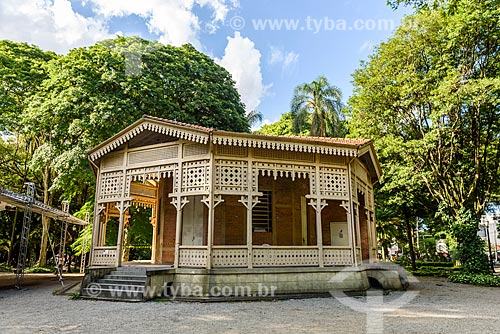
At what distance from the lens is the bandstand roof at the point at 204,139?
10.4 metres

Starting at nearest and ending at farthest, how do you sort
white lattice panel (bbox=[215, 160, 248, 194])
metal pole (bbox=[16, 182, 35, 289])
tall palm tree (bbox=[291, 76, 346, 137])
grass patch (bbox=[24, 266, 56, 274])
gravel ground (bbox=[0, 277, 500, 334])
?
1. gravel ground (bbox=[0, 277, 500, 334])
2. white lattice panel (bbox=[215, 160, 248, 194])
3. metal pole (bbox=[16, 182, 35, 289])
4. grass patch (bbox=[24, 266, 56, 274])
5. tall palm tree (bbox=[291, 76, 346, 137])

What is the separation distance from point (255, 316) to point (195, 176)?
4.66m

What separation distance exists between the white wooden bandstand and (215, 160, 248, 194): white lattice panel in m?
0.03

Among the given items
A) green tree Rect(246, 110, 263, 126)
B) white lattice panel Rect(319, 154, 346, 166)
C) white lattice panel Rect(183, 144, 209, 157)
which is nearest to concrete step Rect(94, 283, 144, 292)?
white lattice panel Rect(183, 144, 209, 157)

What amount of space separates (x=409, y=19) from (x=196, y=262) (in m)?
17.0

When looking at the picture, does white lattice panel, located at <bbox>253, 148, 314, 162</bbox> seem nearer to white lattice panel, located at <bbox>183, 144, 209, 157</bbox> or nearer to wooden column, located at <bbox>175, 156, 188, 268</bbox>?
white lattice panel, located at <bbox>183, 144, 209, 157</bbox>

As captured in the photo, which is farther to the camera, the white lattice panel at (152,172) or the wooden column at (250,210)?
the white lattice panel at (152,172)

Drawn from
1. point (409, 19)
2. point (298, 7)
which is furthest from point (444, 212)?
point (298, 7)

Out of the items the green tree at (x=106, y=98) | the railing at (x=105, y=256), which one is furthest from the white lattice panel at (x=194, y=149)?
the green tree at (x=106, y=98)

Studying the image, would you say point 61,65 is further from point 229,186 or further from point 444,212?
point 444,212

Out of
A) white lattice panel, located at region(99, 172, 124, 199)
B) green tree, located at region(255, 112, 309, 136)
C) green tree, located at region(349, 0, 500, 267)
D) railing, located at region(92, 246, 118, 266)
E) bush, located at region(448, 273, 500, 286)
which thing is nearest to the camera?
railing, located at region(92, 246, 118, 266)

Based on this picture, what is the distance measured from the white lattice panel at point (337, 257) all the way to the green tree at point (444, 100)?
920cm

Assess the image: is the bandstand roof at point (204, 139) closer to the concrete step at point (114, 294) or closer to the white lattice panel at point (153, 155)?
the white lattice panel at point (153, 155)

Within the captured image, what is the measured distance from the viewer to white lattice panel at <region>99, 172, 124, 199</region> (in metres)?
11.9
